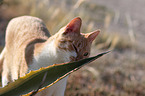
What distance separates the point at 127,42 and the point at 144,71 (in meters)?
2.01

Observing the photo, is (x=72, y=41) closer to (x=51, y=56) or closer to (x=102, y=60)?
(x=51, y=56)

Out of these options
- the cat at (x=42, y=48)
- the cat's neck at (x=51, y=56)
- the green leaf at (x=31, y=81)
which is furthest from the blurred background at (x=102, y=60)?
the green leaf at (x=31, y=81)

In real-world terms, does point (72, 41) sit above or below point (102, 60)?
above

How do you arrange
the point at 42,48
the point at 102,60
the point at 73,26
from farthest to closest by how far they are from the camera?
1. the point at 102,60
2. the point at 42,48
3. the point at 73,26

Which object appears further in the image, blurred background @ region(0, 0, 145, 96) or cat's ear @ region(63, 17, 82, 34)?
blurred background @ region(0, 0, 145, 96)

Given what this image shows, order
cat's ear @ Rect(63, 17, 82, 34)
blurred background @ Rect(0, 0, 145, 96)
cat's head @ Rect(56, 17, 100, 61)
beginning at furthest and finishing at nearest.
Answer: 1. blurred background @ Rect(0, 0, 145, 96)
2. cat's head @ Rect(56, 17, 100, 61)
3. cat's ear @ Rect(63, 17, 82, 34)

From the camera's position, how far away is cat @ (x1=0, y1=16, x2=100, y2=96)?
1.89m

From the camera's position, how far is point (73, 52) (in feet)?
6.22

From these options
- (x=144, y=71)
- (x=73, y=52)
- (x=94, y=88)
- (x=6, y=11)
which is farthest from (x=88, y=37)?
(x=6, y=11)

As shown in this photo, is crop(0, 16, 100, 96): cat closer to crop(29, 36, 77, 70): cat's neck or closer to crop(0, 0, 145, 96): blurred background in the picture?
crop(29, 36, 77, 70): cat's neck

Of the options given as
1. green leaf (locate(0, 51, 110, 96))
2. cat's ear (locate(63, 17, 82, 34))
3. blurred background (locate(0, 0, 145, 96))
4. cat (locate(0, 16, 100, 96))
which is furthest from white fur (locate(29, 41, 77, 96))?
green leaf (locate(0, 51, 110, 96))

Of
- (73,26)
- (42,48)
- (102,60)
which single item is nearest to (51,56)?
(42,48)

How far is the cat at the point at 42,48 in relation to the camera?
189 cm

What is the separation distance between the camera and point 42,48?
6.43ft
